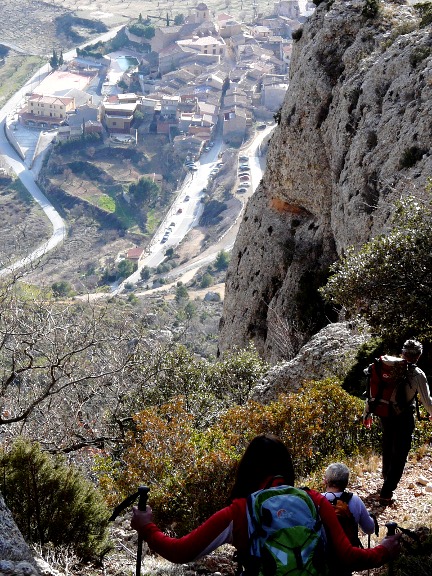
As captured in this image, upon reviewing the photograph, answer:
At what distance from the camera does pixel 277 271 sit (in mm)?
26828

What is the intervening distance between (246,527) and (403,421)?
12.7 feet

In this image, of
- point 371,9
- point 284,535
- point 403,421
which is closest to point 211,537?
point 284,535

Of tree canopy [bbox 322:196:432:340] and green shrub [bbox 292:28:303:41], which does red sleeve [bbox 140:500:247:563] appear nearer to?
tree canopy [bbox 322:196:432:340]

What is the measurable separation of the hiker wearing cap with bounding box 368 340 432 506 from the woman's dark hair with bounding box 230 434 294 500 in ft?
10.8

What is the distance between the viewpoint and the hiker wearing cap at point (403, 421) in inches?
287

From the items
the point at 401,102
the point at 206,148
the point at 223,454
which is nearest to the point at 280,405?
the point at 223,454

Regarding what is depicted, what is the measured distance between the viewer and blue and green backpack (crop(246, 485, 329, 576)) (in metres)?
3.95

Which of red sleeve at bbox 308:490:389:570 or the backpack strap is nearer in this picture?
red sleeve at bbox 308:490:389:570

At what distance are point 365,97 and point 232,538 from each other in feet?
62.7

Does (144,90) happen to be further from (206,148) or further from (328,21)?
(328,21)

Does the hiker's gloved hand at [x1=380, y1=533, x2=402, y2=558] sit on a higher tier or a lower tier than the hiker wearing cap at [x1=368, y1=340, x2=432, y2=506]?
higher

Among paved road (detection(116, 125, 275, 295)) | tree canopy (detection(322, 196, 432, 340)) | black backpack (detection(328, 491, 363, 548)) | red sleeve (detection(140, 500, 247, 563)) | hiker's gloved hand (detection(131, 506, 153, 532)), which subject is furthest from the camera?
paved road (detection(116, 125, 275, 295))

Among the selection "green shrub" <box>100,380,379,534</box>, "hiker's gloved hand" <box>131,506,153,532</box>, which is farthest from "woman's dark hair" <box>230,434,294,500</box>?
"green shrub" <box>100,380,379,534</box>

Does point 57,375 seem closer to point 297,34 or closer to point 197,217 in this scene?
point 297,34
